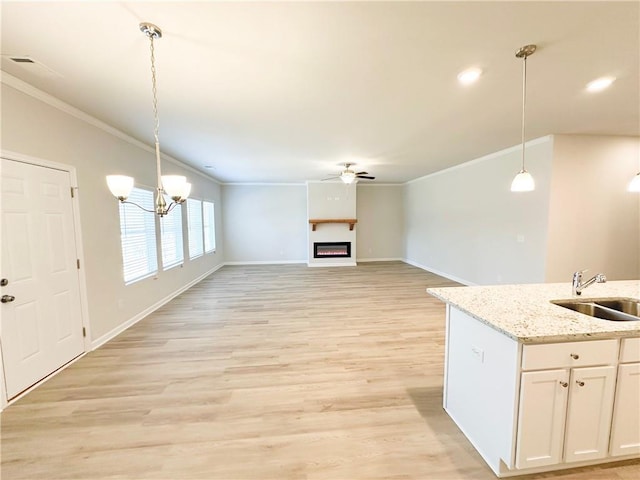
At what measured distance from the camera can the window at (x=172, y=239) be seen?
16.5 ft

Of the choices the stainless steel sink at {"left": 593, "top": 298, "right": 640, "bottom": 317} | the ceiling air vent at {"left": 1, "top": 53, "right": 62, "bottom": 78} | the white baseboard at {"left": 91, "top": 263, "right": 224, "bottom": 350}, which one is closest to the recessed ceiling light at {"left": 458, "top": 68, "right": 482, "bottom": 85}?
the stainless steel sink at {"left": 593, "top": 298, "right": 640, "bottom": 317}

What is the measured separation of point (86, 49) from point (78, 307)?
8.65 feet

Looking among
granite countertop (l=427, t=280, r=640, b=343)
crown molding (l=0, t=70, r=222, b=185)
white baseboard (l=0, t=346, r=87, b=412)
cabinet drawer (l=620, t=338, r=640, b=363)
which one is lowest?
white baseboard (l=0, t=346, r=87, b=412)

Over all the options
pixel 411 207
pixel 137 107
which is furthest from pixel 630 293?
pixel 411 207

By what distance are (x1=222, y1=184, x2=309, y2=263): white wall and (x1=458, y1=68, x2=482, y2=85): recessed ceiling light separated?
702cm

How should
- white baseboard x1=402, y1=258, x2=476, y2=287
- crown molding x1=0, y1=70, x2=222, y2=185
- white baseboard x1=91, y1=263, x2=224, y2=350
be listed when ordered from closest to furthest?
1. crown molding x1=0, y1=70, x2=222, y2=185
2. white baseboard x1=91, y1=263, x2=224, y2=350
3. white baseboard x1=402, y1=258, x2=476, y2=287

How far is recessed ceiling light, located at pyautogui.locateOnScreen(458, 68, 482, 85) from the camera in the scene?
85.0 inches

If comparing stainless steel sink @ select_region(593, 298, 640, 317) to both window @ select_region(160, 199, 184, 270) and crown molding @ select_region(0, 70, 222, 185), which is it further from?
window @ select_region(160, 199, 184, 270)

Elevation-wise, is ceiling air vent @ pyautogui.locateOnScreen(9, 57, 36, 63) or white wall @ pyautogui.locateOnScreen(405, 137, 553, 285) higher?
ceiling air vent @ pyautogui.locateOnScreen(9, 57, 36, 63)

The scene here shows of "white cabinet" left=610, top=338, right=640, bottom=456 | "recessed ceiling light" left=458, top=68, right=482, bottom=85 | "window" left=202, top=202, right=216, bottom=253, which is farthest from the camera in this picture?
"window" left=202, top=202, right=216, bottom=253

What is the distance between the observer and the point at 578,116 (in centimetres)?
321

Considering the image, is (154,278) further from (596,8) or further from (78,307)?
(596,8)

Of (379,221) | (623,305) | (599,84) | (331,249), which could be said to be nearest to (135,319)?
(623,305)

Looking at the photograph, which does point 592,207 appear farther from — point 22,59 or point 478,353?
point 22,59
